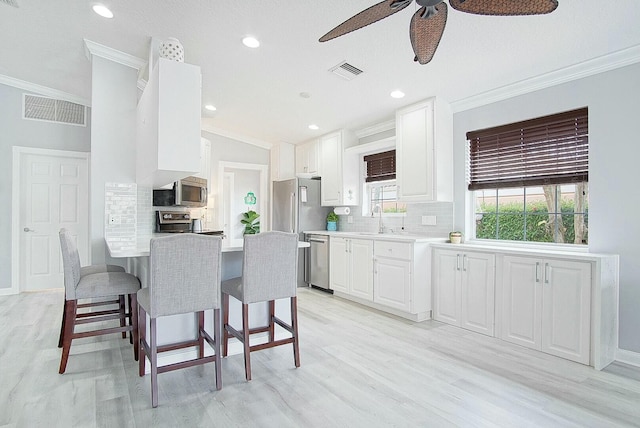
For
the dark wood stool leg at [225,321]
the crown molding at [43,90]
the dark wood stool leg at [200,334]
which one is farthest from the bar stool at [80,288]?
the crown molding at [43,90]

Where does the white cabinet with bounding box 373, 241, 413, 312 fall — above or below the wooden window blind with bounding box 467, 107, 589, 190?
below

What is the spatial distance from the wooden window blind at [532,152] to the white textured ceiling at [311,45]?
47cm

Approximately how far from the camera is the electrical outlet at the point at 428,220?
432cm

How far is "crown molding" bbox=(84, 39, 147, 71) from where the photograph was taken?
11.6 feet

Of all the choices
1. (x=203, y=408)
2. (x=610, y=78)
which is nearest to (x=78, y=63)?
(x=203, y=408)

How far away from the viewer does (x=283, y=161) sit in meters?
6.43

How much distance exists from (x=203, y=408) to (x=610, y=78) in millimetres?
3876

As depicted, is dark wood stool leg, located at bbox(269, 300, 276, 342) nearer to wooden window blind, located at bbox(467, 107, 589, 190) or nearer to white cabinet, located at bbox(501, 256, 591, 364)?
white cabinet, located at bbox(501, 256, 591, 364)

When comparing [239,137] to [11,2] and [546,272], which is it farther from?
[546,272]

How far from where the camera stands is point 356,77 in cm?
367

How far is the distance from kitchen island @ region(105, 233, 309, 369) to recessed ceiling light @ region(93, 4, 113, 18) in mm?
1913

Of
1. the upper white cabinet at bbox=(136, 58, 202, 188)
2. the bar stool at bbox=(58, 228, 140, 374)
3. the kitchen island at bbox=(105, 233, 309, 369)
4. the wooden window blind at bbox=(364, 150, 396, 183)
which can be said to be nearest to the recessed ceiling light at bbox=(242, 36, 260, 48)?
the upper white cabinet at bbox=(136, 58, 202, 188)

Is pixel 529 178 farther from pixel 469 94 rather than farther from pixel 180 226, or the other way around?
pixel 180 226

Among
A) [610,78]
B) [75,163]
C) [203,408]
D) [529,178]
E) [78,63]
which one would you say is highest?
[78,63]
